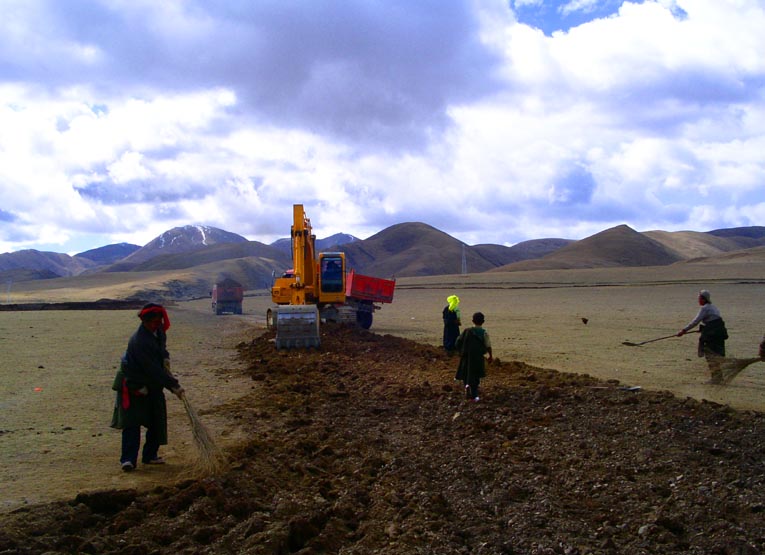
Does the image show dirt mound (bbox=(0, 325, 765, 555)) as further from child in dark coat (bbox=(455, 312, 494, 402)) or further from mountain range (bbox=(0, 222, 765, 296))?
mountain range (bbox=(0, 222, 765, 296))

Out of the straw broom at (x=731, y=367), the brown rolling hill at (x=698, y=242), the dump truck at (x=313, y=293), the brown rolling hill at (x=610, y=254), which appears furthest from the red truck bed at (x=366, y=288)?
the brown rolling hill at (x=698, y=242)

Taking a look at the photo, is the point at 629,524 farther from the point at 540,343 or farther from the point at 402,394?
the point at 540,343

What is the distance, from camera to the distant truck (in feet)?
150

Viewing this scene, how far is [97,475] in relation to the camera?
6836 millimetres

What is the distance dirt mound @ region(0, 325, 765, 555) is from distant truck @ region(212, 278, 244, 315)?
3600cm

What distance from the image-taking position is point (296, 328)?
59.2 ft

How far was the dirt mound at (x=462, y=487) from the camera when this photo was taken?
5250 mm

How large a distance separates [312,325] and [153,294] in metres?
63.4

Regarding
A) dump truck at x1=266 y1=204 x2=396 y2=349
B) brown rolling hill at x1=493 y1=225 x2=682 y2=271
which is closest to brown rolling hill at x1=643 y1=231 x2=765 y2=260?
brown rolling hill at x1=493 y1=225 x2=682 y2=271

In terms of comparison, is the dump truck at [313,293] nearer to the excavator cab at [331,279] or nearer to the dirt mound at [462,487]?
the excavator cab at [331,279]

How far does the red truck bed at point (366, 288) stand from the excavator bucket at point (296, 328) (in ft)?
24.9

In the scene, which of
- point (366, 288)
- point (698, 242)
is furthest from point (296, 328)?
point (698, 242)

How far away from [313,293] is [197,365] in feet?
26.6

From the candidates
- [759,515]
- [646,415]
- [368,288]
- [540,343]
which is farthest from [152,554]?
[368,288]
